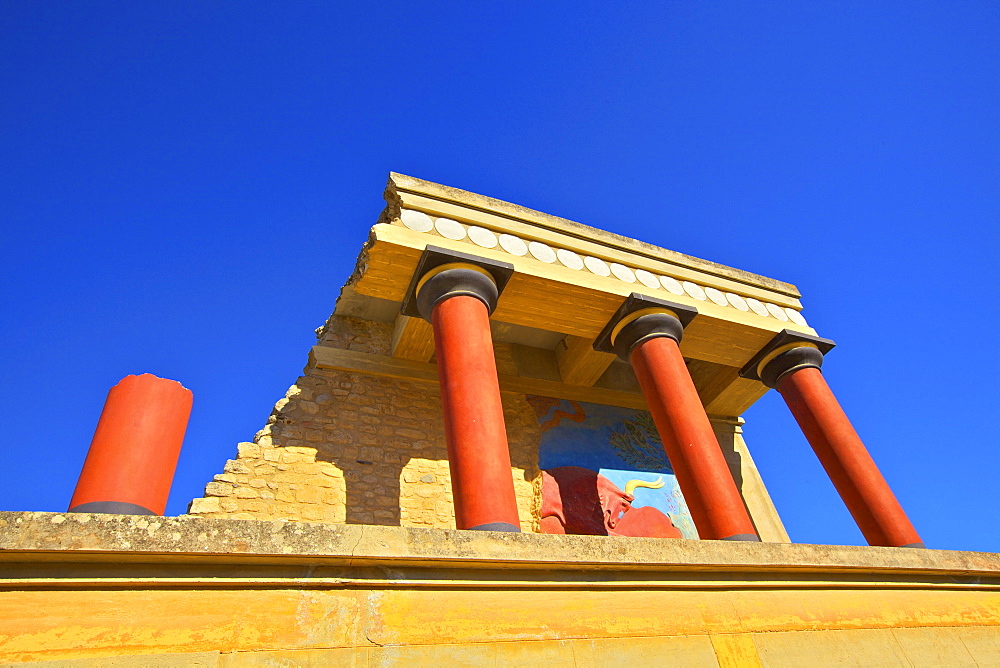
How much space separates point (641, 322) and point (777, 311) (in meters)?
2.57

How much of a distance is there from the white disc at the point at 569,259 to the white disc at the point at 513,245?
1.37 feet

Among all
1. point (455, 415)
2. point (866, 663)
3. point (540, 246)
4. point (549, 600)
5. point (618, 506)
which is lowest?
point (866, 663)

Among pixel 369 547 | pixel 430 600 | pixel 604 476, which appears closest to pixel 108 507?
pixel 369 547

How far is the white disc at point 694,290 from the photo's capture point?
729cm

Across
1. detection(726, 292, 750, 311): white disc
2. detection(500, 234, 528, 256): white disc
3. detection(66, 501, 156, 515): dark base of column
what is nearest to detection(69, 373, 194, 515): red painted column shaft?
detection(66, 501, 156, 515): dark base of column

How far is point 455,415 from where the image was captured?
456 centimetres

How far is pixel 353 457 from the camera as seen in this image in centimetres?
664

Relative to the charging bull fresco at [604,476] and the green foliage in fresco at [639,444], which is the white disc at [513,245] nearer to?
the charging bull fresco at [604,476]

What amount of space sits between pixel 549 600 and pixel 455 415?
5.97 ft

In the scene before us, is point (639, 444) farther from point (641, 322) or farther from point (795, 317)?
point (795, 317)

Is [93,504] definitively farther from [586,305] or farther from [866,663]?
[586,305]

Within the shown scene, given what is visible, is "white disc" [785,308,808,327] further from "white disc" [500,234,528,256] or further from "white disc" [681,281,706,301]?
"white disc" [500,234,528,256]

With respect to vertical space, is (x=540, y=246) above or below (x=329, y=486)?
above

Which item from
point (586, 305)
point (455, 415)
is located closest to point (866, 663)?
point (455, 415)
